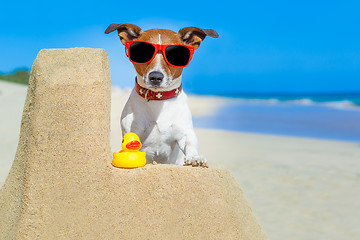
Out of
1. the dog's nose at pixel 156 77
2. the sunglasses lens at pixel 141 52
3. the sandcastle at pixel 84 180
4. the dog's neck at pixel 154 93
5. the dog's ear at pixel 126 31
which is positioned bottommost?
the sandcastle at pixel 84 180

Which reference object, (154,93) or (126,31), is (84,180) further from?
(126,31)

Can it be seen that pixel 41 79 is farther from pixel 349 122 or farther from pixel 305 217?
pixel 349 122

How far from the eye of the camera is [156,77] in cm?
307

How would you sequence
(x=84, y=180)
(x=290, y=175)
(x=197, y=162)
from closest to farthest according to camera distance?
(x=84, y=180) < (x=197, y=162) < (x=290, y=175)

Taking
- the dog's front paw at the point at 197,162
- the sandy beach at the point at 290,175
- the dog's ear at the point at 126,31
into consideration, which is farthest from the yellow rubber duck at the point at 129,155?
the sandy beach at the point at 290,175

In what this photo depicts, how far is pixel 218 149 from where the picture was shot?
33.8 feet

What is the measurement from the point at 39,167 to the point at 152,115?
1026mm

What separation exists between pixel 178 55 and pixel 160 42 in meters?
0.18

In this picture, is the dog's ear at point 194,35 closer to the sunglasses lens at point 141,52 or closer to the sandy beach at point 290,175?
the sunglasses lens at point 141,52

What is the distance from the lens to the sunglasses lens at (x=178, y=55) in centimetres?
313

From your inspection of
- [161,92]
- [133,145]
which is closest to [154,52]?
[161,92]

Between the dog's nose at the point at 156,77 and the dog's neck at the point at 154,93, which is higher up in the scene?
the dog's nose at the point at 156,77

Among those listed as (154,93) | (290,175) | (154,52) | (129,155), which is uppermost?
(154,52)

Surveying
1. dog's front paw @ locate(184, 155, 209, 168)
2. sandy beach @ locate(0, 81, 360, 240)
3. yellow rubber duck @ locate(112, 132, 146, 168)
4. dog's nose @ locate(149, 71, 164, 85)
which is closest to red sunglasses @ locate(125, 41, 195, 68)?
dog's nose @ locate(149, 71, 164, 85)
